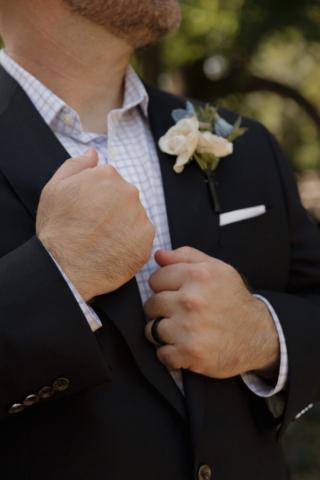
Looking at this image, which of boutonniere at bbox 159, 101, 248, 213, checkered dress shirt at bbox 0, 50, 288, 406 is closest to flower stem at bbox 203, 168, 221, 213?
boutonniere at bbox 159, 101, 248, 213

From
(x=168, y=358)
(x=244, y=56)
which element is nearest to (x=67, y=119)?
(x=168, y=358)

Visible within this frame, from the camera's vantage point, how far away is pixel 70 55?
1750 millimetres

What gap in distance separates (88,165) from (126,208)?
19 cm

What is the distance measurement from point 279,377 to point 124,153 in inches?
40.4

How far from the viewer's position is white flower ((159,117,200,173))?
1.64 meters

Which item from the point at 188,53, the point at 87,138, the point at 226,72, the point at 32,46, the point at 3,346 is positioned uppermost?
the point at 32,46

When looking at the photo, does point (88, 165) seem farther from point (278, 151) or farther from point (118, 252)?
point (278, 151)

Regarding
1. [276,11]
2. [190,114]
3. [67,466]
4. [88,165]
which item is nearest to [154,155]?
[190,114]

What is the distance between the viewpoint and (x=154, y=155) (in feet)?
5.96

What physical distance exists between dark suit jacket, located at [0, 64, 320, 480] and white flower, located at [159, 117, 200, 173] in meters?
0.05

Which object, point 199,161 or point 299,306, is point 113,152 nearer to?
point 199,161

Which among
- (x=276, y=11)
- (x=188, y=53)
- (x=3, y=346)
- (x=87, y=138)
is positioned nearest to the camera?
(x=3, y=346)

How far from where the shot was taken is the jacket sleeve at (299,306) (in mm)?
1651

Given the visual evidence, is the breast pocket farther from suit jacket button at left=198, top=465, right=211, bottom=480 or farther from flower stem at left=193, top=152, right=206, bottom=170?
suit jacket button at left=198, top=465, right=211, bottom=480
